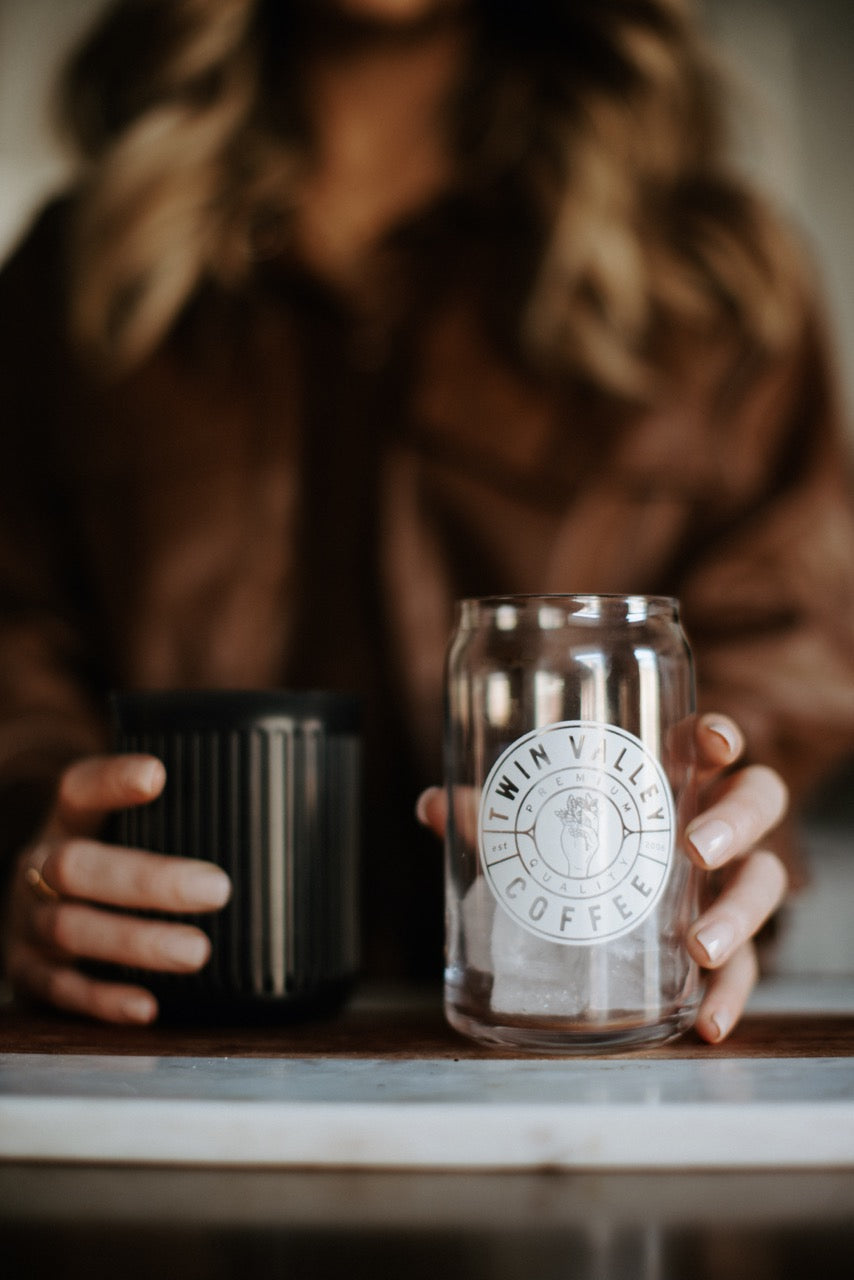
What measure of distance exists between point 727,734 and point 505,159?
0.66m

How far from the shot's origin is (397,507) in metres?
0.89

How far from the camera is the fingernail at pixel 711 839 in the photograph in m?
0.44

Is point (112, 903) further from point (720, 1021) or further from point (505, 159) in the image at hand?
point (505, 159)

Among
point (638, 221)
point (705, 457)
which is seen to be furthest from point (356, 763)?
point (638, 221)

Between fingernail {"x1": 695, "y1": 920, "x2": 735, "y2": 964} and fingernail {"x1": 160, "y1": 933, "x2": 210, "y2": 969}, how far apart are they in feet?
0.69

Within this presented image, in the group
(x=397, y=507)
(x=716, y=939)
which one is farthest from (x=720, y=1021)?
(x=397, y=507)

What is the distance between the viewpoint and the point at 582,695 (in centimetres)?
42

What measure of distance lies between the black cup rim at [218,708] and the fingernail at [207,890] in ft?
0.22

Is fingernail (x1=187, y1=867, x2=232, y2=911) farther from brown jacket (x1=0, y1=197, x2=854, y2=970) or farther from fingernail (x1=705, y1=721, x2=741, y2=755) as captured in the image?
brown jacket (x1=0, y1=197, x2=854, y2=970)

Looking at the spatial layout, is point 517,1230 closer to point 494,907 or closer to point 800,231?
point 494,907

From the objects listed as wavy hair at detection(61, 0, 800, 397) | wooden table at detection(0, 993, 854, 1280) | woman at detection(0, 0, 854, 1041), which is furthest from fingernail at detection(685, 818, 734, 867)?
wavy hair at detection(61, 0, 800, 397)

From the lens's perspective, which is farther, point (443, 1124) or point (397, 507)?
point (397, 507)

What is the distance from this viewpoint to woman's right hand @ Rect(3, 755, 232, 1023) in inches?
18.8

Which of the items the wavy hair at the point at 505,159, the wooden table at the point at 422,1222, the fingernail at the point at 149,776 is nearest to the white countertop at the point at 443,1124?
the wooden table at the point at 422,1222
